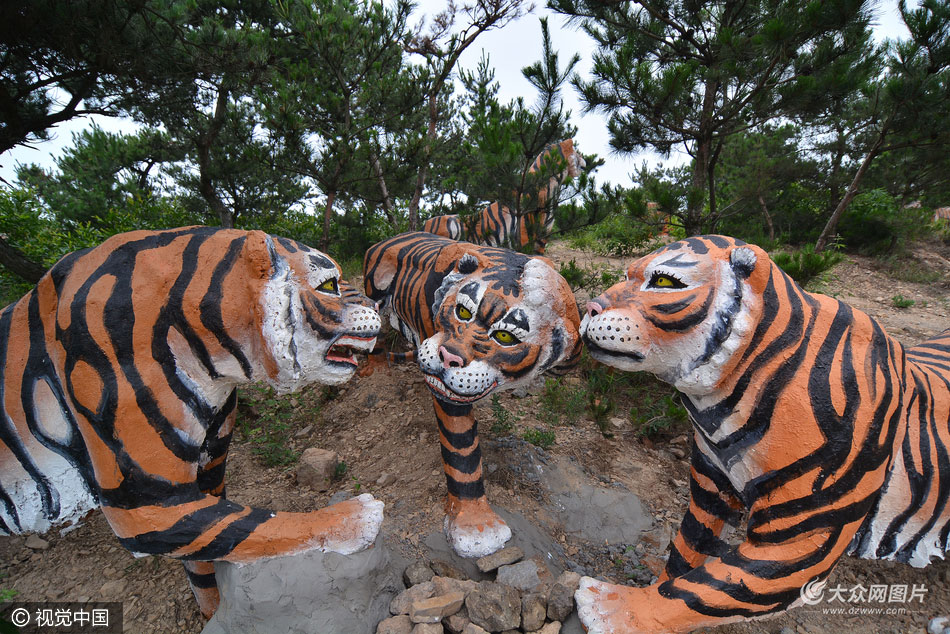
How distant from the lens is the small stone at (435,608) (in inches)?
79.4

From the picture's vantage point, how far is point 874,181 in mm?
8992

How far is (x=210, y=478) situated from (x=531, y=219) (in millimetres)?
2943

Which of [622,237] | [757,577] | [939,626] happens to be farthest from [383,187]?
[939,626]

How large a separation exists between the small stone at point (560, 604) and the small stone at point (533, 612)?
0.04m

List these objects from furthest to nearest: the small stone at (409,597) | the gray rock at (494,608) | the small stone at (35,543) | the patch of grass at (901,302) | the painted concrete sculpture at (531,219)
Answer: the patch of grass at (901,302)
the painted concrete sculpture at (531,219)
the small stone at (35,543)
the small stone at (409,597)
the gray rock at (494,608)

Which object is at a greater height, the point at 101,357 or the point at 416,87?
the point at 416,87

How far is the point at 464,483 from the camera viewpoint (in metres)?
2.85

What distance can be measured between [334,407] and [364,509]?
2.64 m

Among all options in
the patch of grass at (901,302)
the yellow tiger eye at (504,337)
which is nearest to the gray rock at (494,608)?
the yellow tiger eye at (504,337)

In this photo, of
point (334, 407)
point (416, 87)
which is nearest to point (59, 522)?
point (334, 407)

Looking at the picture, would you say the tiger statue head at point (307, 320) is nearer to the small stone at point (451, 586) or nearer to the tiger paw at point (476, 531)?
the small stone at point (451, 586)

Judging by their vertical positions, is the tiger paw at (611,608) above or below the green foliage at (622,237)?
below

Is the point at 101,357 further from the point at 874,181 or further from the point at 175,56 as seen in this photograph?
the point at 874,181

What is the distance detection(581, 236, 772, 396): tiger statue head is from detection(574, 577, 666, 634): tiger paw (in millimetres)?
855
